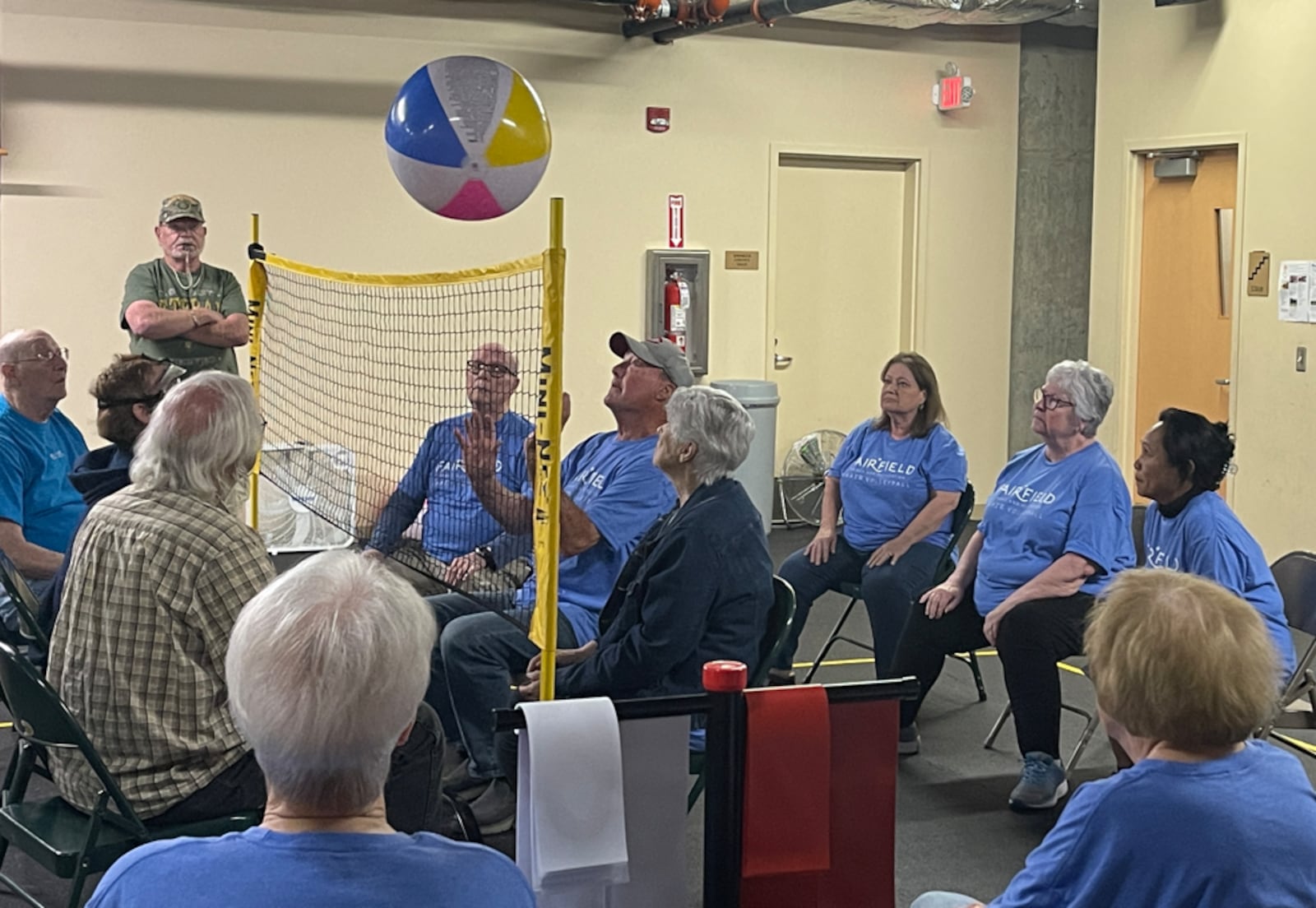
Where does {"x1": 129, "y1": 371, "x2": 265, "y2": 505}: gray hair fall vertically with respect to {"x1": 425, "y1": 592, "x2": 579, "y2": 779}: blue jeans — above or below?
above

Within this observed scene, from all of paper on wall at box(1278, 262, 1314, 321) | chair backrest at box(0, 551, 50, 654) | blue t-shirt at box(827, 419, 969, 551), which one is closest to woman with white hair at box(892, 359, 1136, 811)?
blue t-shirt at box(827, 419, 969, 551)

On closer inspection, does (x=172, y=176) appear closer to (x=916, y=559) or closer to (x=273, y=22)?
(x=273, y=22)

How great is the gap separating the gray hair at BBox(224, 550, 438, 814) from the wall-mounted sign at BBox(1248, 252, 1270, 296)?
24.3 feet

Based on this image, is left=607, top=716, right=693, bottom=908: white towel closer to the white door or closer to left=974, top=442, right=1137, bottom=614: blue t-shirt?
left=974, top=442, right=1137, bottom=614: blue t-shirt

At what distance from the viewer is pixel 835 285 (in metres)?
10.0

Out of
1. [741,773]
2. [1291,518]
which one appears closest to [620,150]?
[1291,518]

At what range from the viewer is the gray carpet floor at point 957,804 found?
156 inches

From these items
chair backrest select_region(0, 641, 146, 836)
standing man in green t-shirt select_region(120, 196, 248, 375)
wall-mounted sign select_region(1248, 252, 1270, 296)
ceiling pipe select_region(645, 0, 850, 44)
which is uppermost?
ceiling pipe select_region(645, 0, 850, 44)

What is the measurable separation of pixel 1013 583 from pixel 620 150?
16.5 ft

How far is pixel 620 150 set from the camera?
359 inches

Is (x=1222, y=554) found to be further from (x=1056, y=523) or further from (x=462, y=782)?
(x=462, y=782)

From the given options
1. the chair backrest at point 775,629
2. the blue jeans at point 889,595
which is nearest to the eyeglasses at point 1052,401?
the blue jeans at point 889,595

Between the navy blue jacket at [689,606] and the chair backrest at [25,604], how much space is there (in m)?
1.31

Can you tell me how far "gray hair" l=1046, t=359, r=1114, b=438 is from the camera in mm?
4785
